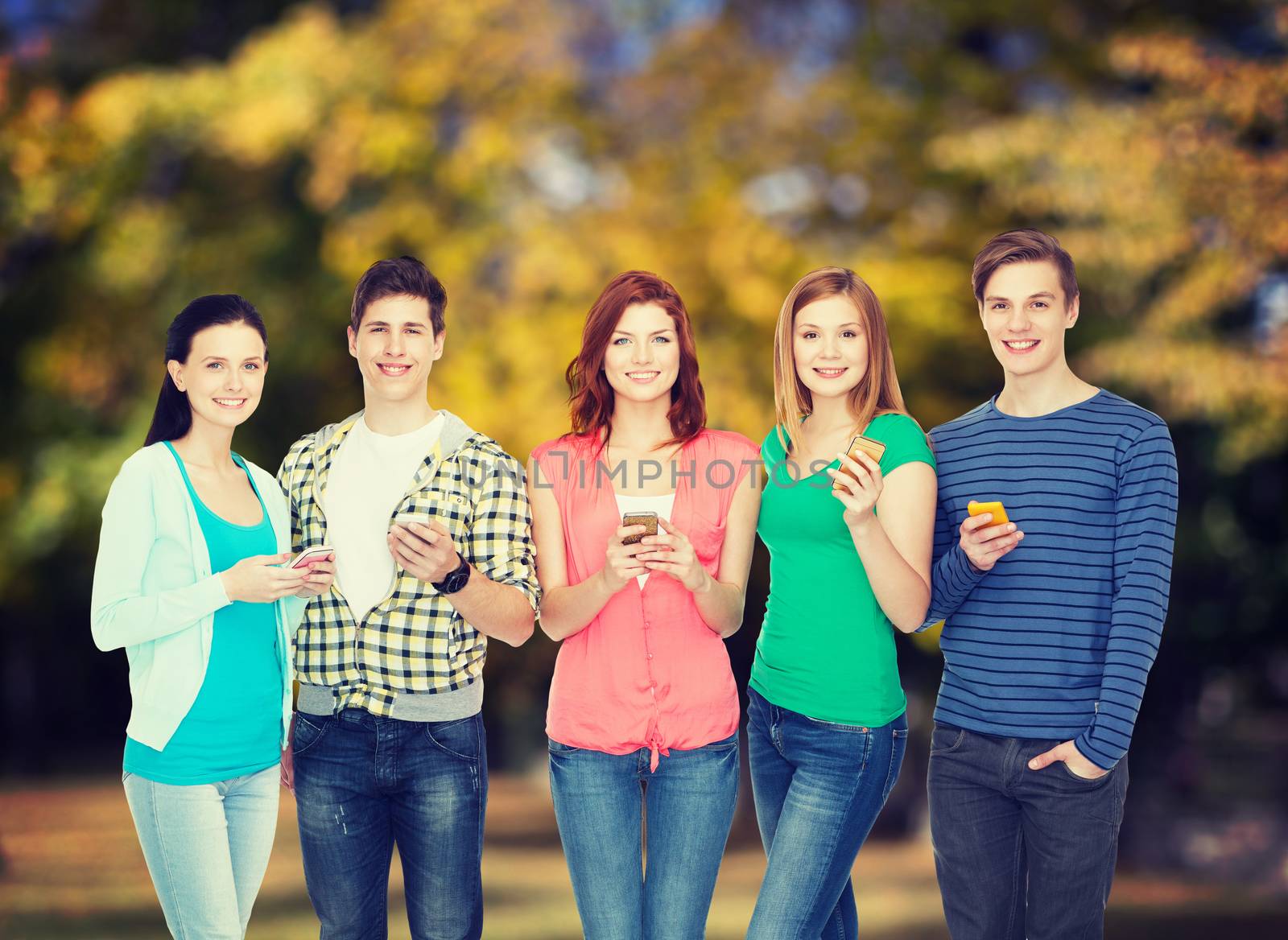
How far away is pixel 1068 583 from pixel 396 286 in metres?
1.94

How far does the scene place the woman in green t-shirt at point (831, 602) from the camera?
3.60 metres

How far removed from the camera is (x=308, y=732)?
3572 mm

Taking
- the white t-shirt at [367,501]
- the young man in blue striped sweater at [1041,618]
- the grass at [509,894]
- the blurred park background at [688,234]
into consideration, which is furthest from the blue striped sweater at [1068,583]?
the blurred park background at [688,234]

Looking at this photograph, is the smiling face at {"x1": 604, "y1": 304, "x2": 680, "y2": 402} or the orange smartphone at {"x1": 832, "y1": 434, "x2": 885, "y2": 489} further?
the smiling face at {"x1": 604, "y1": 304, "x2": 680, "y2": 402}

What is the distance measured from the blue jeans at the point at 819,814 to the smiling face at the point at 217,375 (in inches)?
66.1

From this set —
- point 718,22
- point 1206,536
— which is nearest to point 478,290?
point 718,22

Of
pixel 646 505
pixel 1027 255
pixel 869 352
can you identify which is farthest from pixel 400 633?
pixel 1027 255

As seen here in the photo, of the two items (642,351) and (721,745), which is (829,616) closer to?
(721,745)

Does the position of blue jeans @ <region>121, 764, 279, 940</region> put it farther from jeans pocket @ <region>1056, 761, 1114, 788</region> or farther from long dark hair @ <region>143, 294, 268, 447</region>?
jeans pocket @ <region>1056, 761, 1114, 788</region>

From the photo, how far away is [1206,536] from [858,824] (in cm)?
→ 1192

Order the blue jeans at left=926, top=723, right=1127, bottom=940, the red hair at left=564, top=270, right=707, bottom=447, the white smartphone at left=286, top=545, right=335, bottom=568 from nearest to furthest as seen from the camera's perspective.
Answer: the white smartphone at left=286, top=545, right=335, bottom=568 < the blue jeans at left=926, top=723, right=1127, bottom=940 < the red hair at left=564, top=270, right=707, bottom=447

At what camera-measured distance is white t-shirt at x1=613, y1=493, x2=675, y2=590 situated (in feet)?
12.1

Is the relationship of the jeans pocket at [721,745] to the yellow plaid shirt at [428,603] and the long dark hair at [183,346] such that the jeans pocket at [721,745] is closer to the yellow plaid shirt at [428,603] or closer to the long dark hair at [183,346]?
the yellow plaid shirt at [428,603]

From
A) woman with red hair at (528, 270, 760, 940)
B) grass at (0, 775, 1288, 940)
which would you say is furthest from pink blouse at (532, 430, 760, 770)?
grass at (0, 775, 1288, 940)
